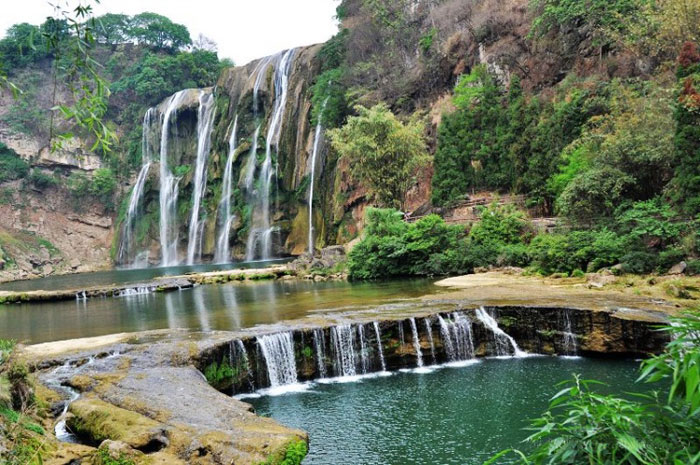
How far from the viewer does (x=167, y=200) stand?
170ft

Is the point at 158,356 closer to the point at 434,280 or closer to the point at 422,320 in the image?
the point at 422,320

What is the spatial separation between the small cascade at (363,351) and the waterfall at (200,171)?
127 feet

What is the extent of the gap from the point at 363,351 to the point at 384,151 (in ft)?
61.2

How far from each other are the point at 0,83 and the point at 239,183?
42901 mm

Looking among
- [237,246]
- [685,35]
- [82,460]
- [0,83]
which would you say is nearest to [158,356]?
[82,460]

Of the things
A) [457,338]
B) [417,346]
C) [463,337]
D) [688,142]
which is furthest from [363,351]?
[688,142]

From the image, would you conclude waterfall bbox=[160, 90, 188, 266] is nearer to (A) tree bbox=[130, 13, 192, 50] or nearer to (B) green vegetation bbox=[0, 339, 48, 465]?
(A) tree bbox=[130, 13, 192, 50]

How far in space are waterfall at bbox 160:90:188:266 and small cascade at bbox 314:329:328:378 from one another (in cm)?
4193

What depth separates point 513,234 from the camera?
22.7 m

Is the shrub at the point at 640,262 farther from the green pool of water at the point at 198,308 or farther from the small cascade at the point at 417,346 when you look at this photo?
the small cascade at the point at 417,346

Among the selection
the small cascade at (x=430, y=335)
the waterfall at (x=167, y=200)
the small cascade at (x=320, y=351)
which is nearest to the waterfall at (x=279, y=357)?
the small cascade at (x=320, y=351)

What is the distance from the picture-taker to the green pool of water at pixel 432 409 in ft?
23.9

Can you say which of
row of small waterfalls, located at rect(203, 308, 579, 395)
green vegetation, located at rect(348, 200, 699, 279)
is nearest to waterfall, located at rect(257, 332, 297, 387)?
row of small waterfalls, located at rect(203, 308, 579, 395)

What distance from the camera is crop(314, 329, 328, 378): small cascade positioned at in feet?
37.9
